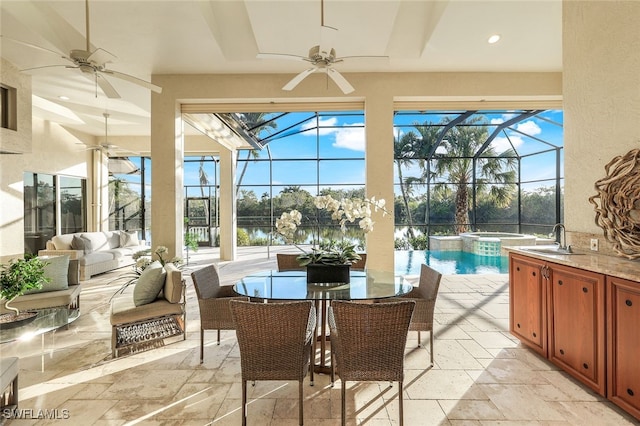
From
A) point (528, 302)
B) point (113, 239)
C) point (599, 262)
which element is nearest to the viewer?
point (599, 262)

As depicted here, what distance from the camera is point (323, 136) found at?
12039 millimetres

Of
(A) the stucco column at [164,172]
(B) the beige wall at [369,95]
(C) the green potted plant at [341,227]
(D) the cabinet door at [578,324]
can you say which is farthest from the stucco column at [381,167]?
(A) the stucco column at [164,172]

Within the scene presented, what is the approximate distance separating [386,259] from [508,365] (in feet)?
7.04

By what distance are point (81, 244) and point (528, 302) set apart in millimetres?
7749

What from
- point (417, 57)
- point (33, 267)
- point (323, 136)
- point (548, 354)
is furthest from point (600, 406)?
point (323, 136)

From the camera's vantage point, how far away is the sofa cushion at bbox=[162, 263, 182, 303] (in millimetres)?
3145

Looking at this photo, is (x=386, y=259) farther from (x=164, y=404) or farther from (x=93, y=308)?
(x=93, y=308)

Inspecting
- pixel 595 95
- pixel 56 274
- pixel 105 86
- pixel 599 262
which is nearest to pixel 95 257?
pixel 56 274

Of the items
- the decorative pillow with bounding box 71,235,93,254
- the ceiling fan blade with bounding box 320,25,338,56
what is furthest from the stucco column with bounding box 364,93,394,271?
the decorative pillow with bounding box 71,235,93,254

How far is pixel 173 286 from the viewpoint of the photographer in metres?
3.16

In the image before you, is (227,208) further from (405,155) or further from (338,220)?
(405,155)

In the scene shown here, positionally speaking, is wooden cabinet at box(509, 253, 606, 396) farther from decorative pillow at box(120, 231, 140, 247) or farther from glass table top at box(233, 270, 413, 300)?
decorative pillow at box(120, 231, 140, 247)

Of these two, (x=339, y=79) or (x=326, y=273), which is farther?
(x=339, y=79)

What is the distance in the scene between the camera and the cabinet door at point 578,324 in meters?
2.17
